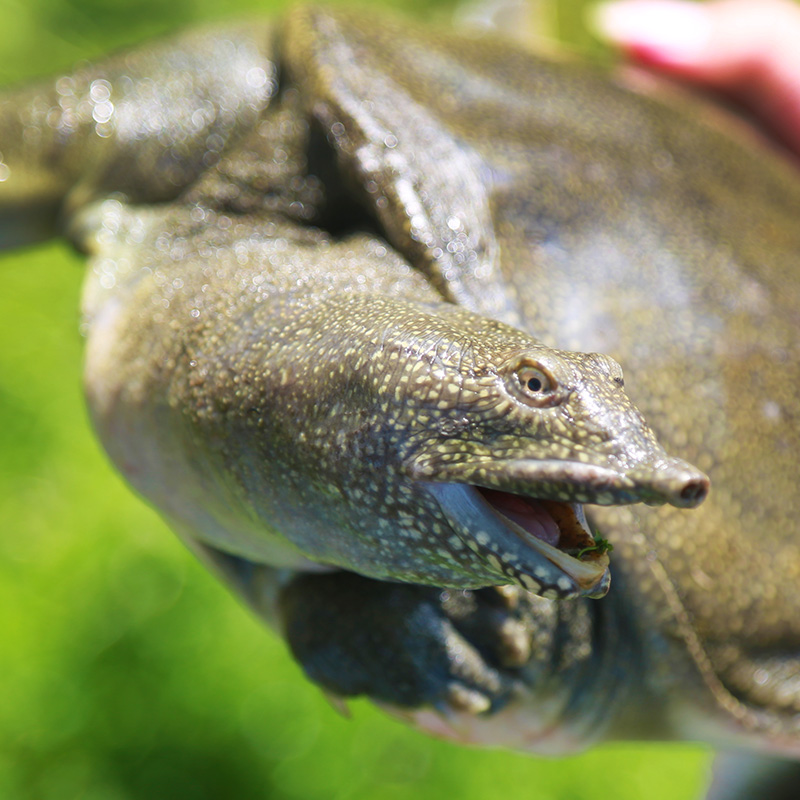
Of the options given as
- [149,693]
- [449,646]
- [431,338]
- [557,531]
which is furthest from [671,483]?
[149,693]

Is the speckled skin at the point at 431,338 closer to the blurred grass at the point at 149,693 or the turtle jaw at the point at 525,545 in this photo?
the turtle jaw at the point at 525,545

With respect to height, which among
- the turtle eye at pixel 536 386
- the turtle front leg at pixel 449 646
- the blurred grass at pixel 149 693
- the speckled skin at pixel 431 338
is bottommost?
the blurred grass at pixel 149 693

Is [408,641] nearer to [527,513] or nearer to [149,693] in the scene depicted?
[527,513]

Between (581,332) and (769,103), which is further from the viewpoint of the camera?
(769,103)

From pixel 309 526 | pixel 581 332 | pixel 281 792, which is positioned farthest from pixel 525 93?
pixel 281 792

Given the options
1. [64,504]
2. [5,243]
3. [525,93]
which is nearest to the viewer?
[525,93]

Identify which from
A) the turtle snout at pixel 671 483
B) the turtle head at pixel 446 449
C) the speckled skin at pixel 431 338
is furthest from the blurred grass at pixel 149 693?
the turtle snout at pixel 671 483

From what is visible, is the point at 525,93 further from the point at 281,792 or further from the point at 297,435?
the point at 281,792
